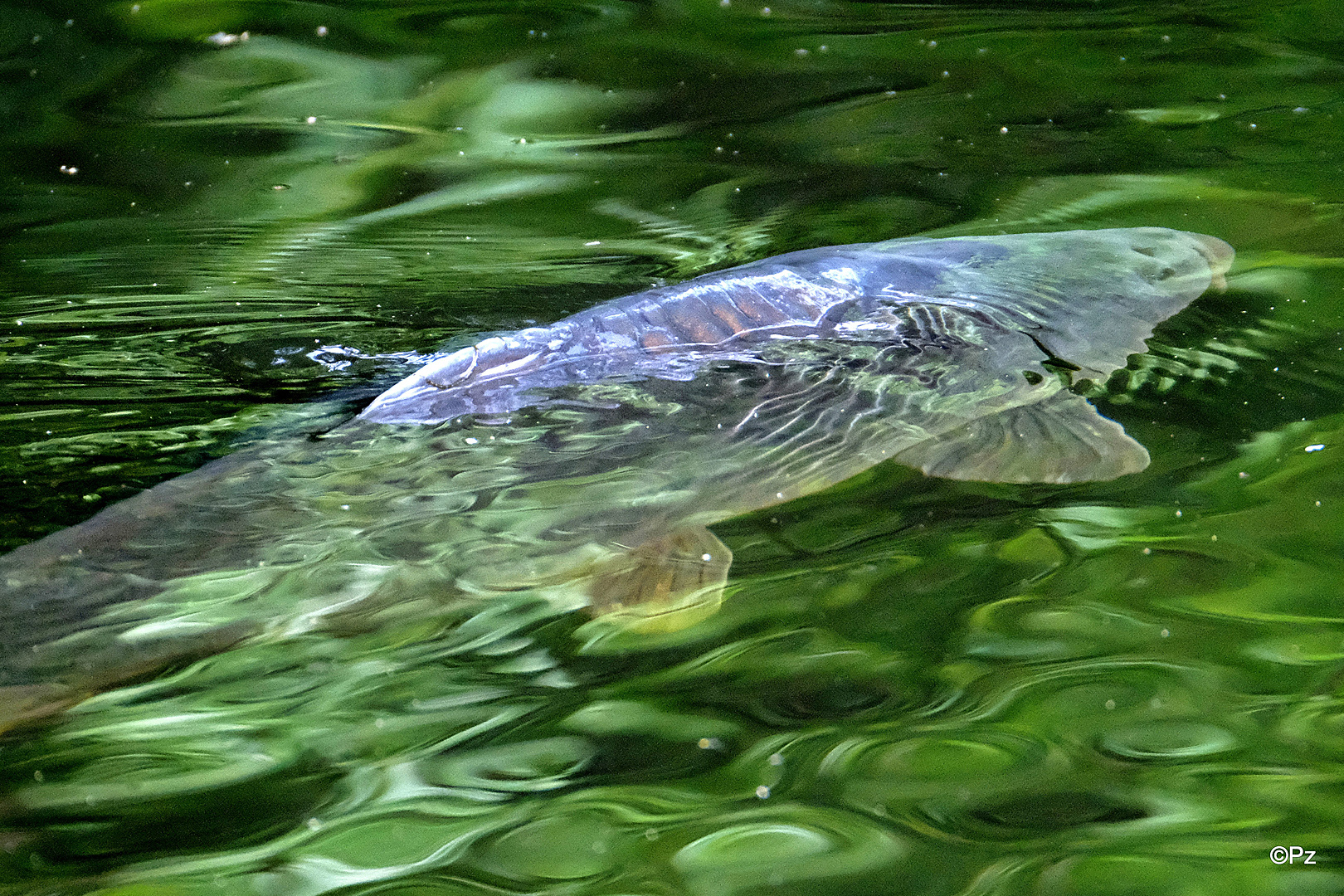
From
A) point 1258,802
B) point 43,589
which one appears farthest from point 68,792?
point 1258,802

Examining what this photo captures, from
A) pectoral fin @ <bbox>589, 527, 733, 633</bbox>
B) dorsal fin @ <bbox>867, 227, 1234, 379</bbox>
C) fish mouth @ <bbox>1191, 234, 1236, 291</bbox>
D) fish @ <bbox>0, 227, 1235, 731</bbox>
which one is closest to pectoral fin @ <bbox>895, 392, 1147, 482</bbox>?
fish @ <bbox>0, 227, 1235, 731</bbox>

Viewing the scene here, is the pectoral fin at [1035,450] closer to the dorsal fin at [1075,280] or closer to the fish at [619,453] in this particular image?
the fish at [619,453]

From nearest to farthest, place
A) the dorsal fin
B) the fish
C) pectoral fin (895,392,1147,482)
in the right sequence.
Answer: the fish
pectoral fin (895,392,1147,482)
the dorsal fin

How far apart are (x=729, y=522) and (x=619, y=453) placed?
0.24 meters

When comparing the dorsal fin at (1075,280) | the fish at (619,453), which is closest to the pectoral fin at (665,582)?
the fish at (619,453)

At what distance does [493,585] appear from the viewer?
1.98 metres

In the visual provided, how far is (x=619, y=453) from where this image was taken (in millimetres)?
2248

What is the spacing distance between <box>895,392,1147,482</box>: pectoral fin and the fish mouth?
0.81m

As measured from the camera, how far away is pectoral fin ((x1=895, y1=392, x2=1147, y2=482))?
7.34ft

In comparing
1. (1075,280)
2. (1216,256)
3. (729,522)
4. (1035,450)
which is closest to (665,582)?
(729,522)

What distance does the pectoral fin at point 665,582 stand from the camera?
192 centimetres

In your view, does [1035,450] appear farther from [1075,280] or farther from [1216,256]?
[1216,256]

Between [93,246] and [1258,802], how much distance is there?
11.0 ft

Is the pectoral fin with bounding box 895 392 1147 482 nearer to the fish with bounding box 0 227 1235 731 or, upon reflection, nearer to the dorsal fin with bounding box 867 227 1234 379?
the fish with bounding box 0 227 1235 731
